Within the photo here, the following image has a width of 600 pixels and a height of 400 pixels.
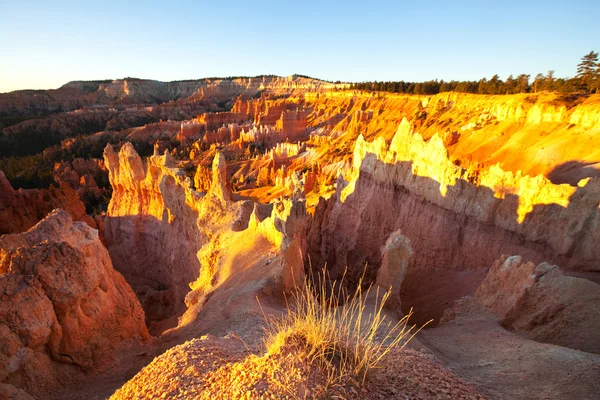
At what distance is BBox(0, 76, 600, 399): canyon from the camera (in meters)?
5.24

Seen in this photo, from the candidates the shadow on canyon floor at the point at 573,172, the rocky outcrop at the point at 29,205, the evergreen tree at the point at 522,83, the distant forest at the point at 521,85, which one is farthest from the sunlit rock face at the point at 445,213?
the evergreen tree at the point at 522,83

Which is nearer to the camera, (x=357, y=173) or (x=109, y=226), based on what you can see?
(x=357, y=173)

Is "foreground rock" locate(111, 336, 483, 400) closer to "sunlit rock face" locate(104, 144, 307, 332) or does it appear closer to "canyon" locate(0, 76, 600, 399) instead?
"canyon" locate(0, 76, 600, 399)

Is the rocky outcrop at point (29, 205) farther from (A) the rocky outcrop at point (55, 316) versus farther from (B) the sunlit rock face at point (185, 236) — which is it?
(A) the rocky outcrop at point (55, 316)

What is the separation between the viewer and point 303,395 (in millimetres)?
3273

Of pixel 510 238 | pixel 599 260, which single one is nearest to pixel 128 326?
pixel 510 238

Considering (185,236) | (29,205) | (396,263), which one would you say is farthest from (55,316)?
(29,205)

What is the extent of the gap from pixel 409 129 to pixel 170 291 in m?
16.1

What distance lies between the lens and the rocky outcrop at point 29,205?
19.3 metres

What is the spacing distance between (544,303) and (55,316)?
12.2 metres

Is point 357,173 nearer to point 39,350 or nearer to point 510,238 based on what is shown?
point 510,238

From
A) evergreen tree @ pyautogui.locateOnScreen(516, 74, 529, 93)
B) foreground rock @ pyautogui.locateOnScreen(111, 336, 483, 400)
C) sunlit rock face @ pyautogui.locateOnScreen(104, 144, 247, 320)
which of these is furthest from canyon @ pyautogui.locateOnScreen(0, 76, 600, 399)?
evergreen tree @ pyautogui.locateOnScreen(516, 74, 529, 93)

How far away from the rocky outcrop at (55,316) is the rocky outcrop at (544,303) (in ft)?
34.4

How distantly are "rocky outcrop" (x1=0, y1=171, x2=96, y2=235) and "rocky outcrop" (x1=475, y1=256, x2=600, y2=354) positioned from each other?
22358mm
